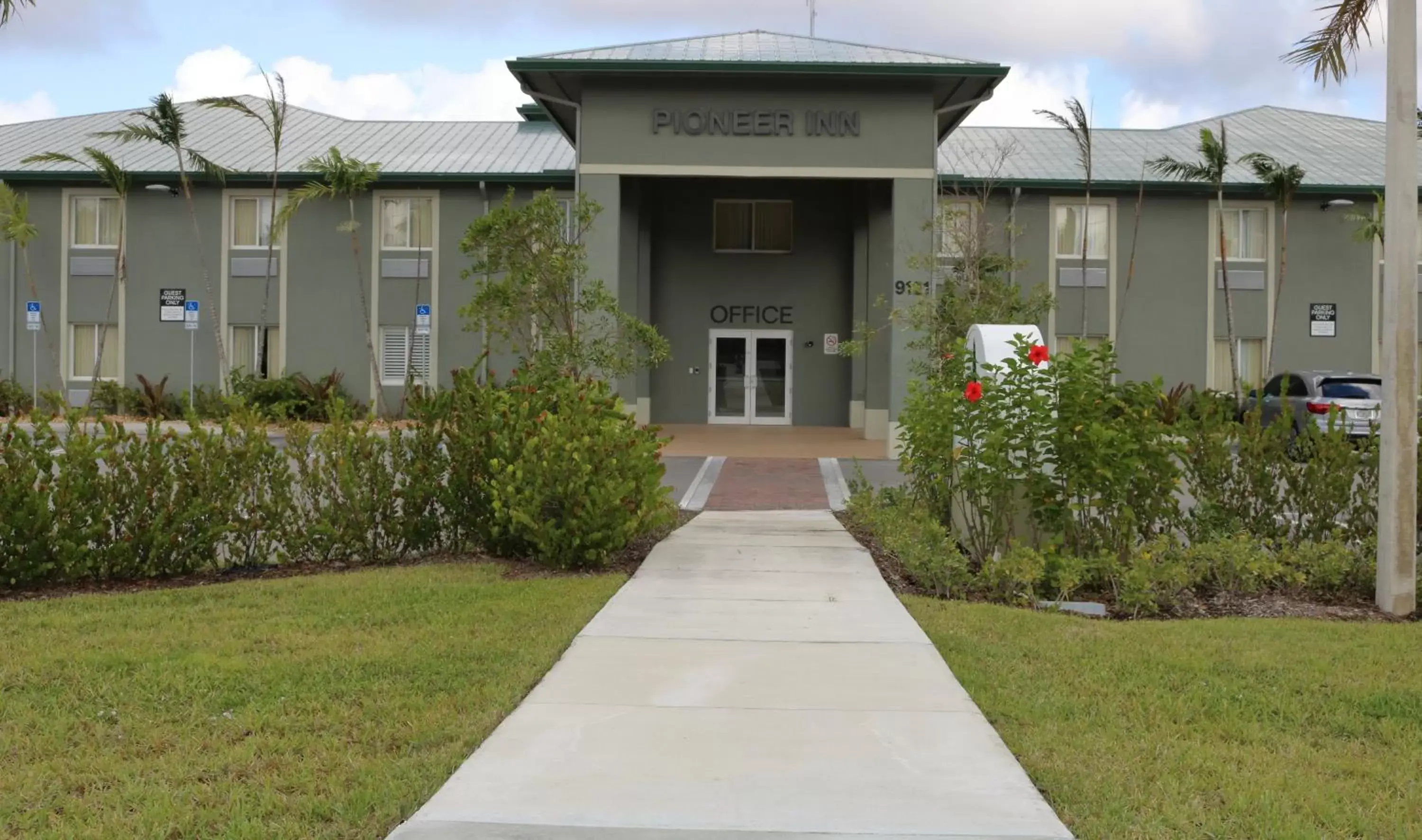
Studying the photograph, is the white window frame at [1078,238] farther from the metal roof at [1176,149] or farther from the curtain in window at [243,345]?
the curtain in window at [243,345]

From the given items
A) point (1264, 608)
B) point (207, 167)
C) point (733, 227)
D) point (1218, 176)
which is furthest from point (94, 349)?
point (1264, 608)

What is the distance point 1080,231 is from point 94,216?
23.8 m

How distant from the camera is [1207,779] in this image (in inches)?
188

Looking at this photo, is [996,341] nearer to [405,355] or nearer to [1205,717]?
[1205,717]

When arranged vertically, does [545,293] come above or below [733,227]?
below

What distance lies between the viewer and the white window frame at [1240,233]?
30156mm

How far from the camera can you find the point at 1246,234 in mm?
30266

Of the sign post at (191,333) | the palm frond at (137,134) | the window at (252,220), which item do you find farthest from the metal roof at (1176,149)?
the palm frond at (137,134)

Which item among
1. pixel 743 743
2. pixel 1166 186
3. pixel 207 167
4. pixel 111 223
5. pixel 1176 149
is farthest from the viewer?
pixel 1176 149

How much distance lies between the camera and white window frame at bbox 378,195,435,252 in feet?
100.0

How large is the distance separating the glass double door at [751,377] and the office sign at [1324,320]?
483 inches

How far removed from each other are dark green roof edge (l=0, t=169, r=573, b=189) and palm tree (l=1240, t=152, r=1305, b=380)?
15.7 m

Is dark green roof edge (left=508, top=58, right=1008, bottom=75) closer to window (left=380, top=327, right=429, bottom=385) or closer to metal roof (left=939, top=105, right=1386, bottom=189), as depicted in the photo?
metal roof (left=939, top=105, right=1386, bottom=189)

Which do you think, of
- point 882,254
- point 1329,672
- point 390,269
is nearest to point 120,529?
point 1329,672
